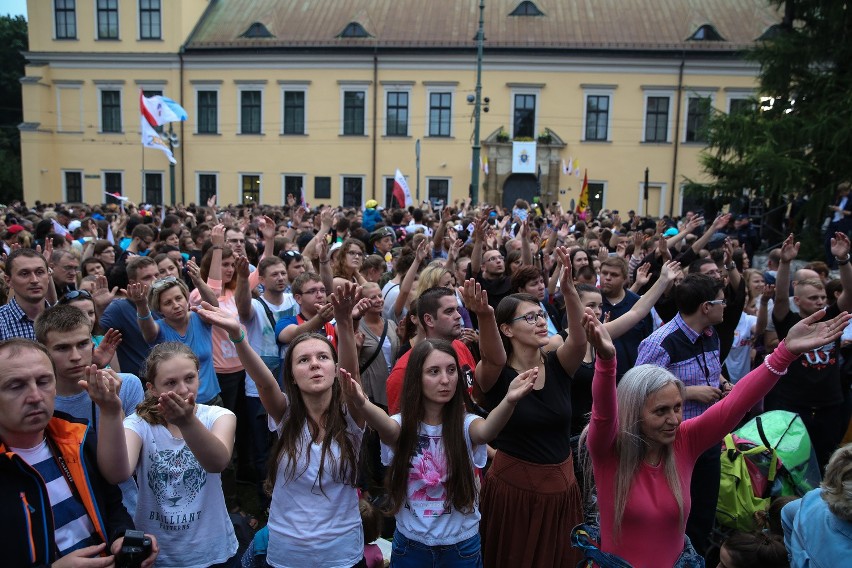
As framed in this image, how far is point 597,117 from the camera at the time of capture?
32594 mm

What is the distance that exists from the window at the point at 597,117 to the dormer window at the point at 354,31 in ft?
38.3

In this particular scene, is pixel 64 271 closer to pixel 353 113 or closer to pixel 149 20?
pixel 353 113

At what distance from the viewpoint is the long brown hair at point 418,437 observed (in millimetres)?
3182

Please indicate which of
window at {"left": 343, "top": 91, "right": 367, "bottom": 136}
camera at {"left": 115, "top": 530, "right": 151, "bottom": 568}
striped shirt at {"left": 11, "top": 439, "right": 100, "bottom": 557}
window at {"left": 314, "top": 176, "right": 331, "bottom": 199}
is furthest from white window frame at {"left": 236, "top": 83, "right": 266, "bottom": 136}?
camera at {"left": 115, "top": 530, "right": 151, "bottom": 568}

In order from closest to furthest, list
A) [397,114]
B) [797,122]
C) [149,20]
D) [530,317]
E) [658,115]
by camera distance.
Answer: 1. [530,317]
2. [797,122]
3. [658,115]
4. [397,114]
5. [149,20]

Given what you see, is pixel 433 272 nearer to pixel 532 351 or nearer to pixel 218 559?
pixel 532 351

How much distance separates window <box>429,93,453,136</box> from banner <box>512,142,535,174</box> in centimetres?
359

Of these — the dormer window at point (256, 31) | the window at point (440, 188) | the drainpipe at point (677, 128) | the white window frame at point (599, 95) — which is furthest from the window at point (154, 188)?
the drainpipe at point (677, 128)

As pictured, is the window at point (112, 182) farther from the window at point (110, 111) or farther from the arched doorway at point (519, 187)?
the arched doorway at point (519, 187)

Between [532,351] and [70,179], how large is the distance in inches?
1504

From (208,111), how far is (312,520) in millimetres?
34905

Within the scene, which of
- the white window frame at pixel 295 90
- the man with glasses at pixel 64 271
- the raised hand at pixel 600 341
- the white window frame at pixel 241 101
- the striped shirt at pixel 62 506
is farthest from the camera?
the white window frame at pixel 241 101

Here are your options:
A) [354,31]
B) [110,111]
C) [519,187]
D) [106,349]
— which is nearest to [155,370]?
[106,349]

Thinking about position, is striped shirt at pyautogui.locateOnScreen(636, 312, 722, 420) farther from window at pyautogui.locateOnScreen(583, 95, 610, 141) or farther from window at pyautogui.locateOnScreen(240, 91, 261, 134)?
window at pyautogui.locateOnScreen(240, 91, 261, 134)
